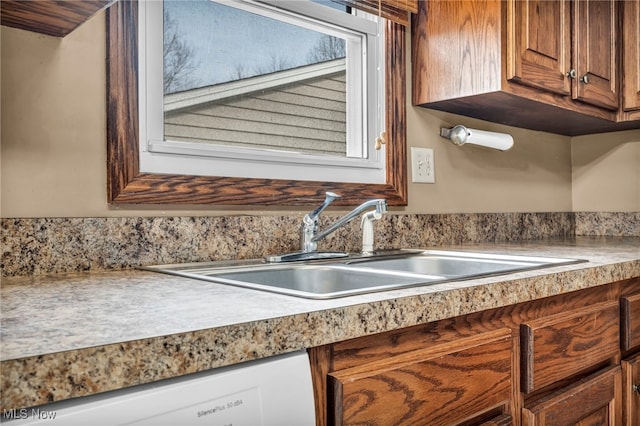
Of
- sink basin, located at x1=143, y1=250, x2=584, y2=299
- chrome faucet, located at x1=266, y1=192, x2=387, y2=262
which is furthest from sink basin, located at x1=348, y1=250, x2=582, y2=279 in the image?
chrome faucet, located at x1=266, y1=192, x2=387, y2=262

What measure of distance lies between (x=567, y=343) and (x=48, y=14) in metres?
1.15

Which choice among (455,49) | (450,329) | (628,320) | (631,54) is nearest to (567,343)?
(628,320)

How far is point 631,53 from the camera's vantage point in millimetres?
1930

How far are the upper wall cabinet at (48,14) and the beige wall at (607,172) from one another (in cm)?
217

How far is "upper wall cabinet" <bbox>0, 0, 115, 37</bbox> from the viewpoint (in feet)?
2.91

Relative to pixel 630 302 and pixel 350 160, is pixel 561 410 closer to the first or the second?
pixel 630 302

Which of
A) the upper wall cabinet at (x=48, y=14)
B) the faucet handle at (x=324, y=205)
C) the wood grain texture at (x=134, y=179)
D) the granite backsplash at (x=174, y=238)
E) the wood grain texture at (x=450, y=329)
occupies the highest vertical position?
the upper wall cabinet at (x=48, y=14)

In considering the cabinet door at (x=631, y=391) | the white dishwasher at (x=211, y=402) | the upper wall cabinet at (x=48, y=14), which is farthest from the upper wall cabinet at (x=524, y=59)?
the white dishwasher at (x=211, y=402)

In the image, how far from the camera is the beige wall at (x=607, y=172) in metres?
2.27

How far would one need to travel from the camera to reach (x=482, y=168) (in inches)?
77.7

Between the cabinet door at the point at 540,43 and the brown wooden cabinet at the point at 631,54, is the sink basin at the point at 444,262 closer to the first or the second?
the cabinet door at the point at 540,43

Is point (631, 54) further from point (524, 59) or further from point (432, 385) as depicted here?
point (432, 385)

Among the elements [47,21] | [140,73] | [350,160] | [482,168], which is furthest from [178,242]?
[482,168]

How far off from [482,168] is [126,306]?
5.12ft
